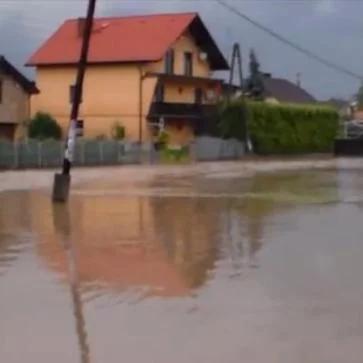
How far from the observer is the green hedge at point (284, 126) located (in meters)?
65.4

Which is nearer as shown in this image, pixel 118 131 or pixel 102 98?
pixel 118 131

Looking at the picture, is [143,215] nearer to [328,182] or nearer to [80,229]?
[80,229]

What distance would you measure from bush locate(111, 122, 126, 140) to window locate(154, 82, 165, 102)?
2498 millimetres

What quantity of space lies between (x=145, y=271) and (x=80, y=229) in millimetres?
5535

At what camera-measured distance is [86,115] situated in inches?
2574

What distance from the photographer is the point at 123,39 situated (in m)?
66.2

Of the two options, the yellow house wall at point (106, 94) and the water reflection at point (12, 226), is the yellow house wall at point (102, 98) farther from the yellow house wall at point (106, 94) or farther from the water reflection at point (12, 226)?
the water reflection at point (12, 226)

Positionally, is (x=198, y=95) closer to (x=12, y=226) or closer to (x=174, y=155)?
(x=174, y=155)

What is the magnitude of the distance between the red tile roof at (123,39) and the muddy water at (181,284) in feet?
136

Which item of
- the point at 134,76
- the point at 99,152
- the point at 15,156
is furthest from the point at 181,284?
the point at 134,76

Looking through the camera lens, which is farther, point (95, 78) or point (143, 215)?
point (95, 78)

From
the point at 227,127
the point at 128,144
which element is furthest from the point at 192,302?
the point at 227,127

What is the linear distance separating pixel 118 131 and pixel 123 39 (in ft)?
19.1

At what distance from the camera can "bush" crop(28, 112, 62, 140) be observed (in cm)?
6116
